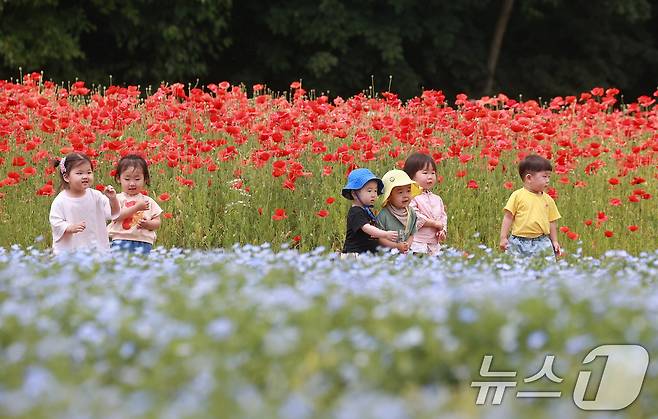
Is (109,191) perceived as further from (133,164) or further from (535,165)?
(535,165)

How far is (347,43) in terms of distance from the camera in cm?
2384

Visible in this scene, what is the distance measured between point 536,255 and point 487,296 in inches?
138

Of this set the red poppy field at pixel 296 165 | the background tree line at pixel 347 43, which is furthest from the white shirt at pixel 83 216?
the background tree line at pixel 347 43

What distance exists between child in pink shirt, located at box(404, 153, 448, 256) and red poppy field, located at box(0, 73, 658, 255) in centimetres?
75

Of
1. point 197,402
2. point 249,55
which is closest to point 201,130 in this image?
point 197,402

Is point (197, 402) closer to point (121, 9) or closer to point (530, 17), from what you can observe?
point (121, 9)

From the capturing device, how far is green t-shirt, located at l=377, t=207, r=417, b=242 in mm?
7891

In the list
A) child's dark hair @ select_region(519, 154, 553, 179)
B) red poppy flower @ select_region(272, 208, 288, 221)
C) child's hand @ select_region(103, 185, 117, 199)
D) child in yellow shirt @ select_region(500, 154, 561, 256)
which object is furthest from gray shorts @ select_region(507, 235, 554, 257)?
child's hand @ select_region(103, 185, 117, 199)

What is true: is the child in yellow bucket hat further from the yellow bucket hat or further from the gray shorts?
the gray shorts

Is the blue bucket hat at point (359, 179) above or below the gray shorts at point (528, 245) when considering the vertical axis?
above

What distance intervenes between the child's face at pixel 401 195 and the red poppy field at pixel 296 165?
907 millimetres

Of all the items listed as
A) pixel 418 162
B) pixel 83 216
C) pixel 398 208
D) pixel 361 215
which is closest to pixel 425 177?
pixel 418 162

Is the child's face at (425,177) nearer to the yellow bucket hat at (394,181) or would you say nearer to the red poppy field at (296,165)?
the yellow bucket hat at (394,181)

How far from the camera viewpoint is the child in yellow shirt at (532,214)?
8.20m
